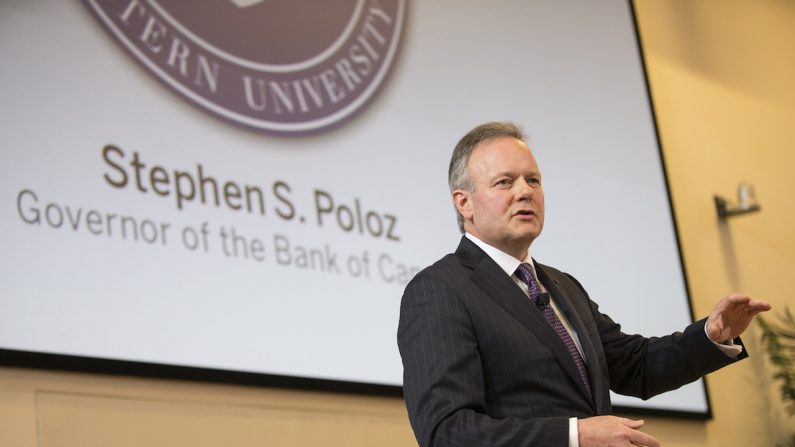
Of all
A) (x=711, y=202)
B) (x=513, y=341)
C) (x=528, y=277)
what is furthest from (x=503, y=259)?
(x=711, y=202)

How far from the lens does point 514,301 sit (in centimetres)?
224

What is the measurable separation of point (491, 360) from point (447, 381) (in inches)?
5.2

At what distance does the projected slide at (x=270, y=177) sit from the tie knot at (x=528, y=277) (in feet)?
5.12

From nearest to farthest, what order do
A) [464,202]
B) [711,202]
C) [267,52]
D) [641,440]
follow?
1. [641,440]
2. [464,202]
3. [267,52]
4. [711,202]

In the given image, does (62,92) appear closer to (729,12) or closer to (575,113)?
(575,113)

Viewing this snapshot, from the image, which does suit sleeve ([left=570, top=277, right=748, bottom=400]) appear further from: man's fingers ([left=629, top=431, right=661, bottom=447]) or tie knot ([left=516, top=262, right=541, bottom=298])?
man's fingers ([left=629, top=431, right=661, bottom=447])

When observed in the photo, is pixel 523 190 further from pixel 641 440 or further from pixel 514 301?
pixel 641 440

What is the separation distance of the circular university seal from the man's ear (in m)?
1.70

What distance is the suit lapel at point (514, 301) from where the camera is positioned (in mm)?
2191

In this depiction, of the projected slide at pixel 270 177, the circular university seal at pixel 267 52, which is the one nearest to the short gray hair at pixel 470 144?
the projected slide at pixel 270 177

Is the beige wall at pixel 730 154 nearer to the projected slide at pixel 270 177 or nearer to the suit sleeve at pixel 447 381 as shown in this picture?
the projected slide at pixel 270 177

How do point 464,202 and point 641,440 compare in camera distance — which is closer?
point 641,440

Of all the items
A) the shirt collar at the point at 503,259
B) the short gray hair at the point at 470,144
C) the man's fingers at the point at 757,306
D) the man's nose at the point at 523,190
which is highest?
the short gray hair at the point at 470,144

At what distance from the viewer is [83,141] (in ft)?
11.6
